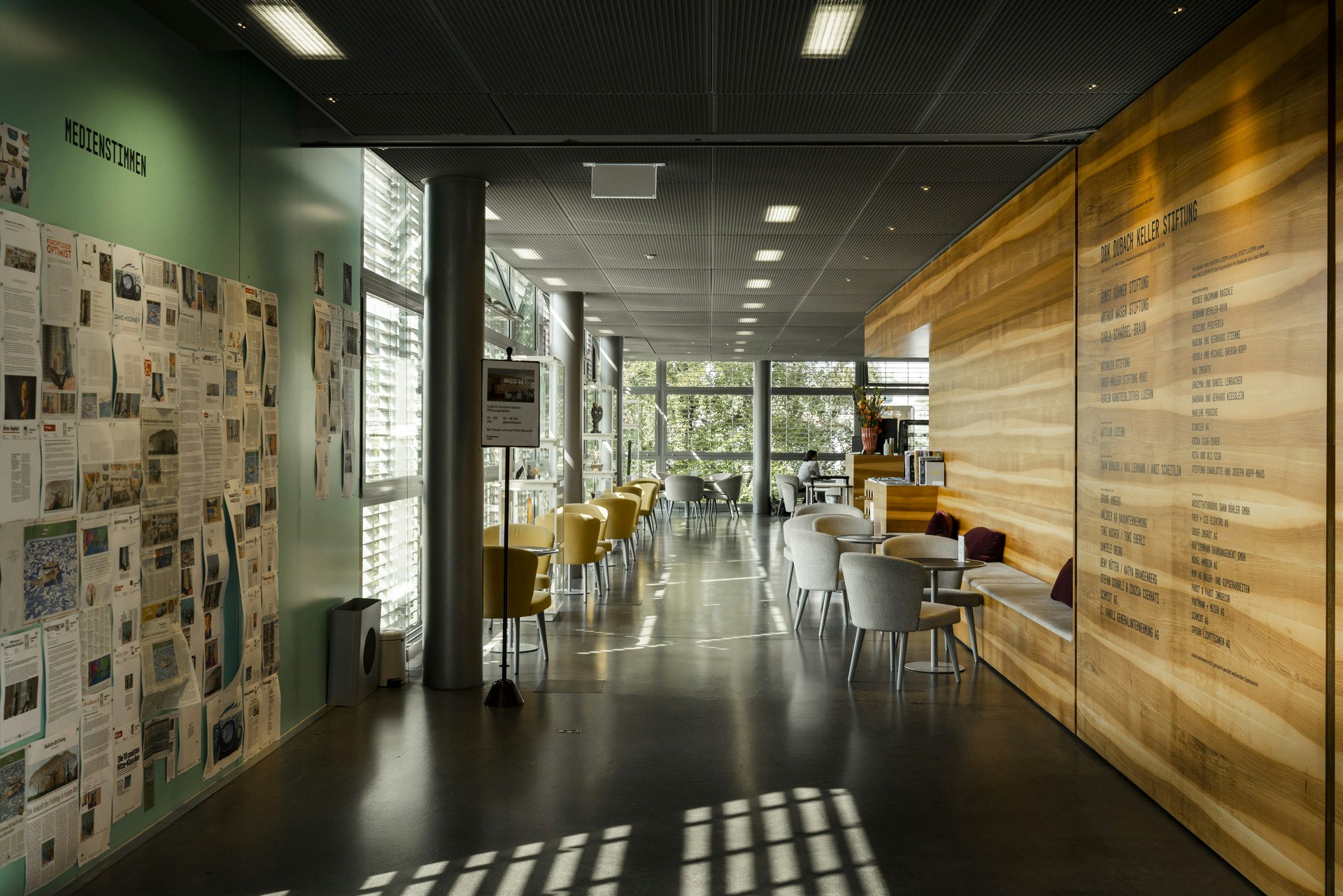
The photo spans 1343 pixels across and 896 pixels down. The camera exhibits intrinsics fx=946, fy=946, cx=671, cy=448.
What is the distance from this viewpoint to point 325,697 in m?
5.66

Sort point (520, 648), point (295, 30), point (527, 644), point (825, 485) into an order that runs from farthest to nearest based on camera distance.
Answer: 1. point (825, 485)
2. point (527, 644)
3. point (520, 648)
4. point (295, 30)

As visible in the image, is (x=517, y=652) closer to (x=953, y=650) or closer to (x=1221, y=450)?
(x=953, y=650)

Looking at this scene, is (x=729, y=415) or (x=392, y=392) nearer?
(x=392, y=392)

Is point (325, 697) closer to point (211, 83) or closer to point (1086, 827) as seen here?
point (211, 83)

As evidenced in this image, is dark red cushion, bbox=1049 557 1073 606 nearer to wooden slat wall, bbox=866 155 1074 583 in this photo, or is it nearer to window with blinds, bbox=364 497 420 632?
wooden slat wall, bbox=866 155 1074 583

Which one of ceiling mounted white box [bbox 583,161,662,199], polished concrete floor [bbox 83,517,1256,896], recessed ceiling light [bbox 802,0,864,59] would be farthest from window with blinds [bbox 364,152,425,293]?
recessed ceiling light [bbox 802,0,864,59]

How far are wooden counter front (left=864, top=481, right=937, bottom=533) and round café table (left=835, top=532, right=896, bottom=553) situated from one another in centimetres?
148

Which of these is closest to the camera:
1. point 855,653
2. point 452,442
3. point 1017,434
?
point 452,442

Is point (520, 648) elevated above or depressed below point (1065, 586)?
below

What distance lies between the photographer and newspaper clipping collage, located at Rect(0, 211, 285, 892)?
309 centimetres

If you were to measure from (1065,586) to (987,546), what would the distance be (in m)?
1.92

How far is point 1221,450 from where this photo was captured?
3686mm


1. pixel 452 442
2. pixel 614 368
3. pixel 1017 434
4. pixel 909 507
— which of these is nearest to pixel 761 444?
pixel 614 368

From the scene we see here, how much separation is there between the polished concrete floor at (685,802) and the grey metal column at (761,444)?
1407cm
